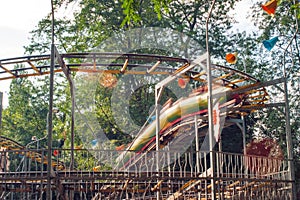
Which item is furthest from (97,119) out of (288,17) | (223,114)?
(223,114)

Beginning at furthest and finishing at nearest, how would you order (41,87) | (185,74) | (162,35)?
(41,87), (162,35), (185,74)

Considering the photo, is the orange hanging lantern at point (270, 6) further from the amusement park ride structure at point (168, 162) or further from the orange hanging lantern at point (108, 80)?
the orange hanging lantern at point (108, 80)

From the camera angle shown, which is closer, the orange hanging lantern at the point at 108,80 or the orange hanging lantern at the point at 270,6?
the orange hanging lantern at the point at 270,6

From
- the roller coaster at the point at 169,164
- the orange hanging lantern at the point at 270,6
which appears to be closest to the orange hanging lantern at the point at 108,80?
the roller coaster at the point at 169,164

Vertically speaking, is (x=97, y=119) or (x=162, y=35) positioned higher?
(x=162, y=35)

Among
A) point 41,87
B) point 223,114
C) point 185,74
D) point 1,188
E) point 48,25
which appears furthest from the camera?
point 41,87

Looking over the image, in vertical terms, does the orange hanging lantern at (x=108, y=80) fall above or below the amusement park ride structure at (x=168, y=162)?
above

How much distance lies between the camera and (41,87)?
31.8m

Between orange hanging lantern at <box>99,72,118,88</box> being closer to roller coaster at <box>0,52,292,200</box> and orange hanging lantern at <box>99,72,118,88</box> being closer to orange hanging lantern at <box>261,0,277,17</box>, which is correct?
roller coaster at <box>0,52,292,200</box>

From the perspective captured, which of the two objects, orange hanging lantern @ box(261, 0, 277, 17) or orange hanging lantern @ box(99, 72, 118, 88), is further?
orange hanging lantern @ box(99, 72, 118, 88)

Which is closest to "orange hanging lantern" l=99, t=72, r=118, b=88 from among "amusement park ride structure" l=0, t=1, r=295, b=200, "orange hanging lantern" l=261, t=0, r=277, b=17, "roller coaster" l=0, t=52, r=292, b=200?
"roller coaster" l=0, t=52, r=292, b=200

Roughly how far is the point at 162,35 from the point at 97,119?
18.6ft

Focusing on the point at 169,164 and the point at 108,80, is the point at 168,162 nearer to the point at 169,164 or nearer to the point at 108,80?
the point at 169,164

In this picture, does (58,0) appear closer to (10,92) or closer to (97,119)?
(97,119)
